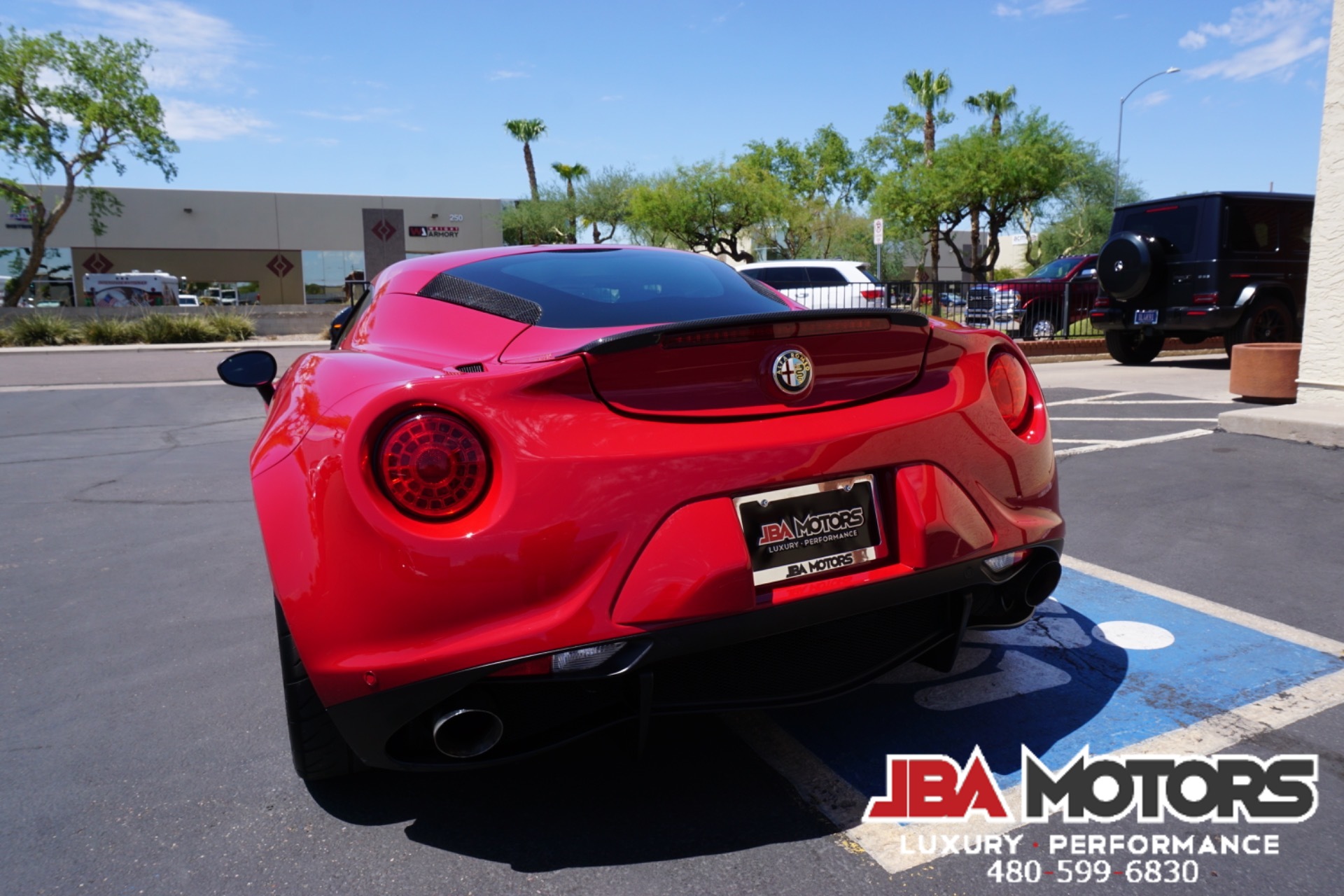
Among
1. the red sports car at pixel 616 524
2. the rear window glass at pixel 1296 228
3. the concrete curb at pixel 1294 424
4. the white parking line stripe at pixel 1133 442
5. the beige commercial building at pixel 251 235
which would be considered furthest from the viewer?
the beige commercial building at pixel 251 235

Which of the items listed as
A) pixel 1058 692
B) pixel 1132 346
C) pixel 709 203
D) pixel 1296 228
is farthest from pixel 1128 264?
pixel 709 203

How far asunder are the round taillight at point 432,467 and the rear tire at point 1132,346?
44.7 feet

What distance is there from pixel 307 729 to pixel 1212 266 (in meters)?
12.5

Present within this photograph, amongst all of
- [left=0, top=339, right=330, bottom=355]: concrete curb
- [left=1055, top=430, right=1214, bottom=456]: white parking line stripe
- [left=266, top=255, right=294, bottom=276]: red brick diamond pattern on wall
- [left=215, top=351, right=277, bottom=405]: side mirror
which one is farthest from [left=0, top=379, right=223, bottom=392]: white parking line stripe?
[left=266, top=255, right=294, bottom=276]: red brick diamond pattern on wall

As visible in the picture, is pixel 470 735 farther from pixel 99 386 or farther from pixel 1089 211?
pixel 1089 211

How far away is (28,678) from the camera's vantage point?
131 inches

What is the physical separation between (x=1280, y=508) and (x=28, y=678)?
586 centimetres

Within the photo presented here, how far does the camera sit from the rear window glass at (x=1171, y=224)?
12.2 m

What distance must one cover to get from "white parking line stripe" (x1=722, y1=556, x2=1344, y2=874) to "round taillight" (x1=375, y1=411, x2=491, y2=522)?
1.19m

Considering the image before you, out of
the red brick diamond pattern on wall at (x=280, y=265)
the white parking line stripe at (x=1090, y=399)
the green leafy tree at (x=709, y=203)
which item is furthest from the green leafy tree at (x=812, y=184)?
the white parking line stripe at (x=1090, y=399)

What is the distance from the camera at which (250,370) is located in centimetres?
383

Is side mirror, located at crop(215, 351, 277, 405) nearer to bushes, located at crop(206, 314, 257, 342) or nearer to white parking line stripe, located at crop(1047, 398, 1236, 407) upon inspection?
white parking line stripe, located at crop(1047, 398, 1236, 407)

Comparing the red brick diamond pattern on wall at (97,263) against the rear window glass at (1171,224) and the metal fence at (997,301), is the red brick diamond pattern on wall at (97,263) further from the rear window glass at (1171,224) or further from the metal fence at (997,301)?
the rear window glass at (1171,224)

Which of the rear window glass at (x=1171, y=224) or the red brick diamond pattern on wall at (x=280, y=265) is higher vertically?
the red brick diamond pattern on wall at (x=280, y=265)
